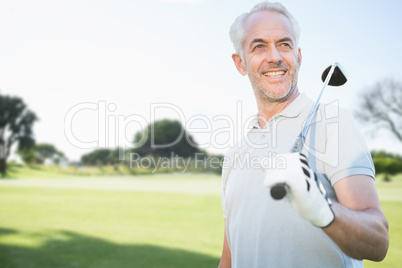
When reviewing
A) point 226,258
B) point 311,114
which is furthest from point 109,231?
point 311,114

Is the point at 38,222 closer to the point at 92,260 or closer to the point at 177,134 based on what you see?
the point at 92,260

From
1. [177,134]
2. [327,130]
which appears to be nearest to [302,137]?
[327,130]

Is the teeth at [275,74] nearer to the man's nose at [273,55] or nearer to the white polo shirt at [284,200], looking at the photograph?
the man's nose at [273,55]

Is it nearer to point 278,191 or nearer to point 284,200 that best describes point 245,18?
point 284,200

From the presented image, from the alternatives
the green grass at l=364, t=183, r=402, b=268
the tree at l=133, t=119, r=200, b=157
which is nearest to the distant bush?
the green grass at l=364, t=183, r=402, b=268

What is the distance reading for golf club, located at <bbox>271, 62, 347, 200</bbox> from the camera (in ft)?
4.13

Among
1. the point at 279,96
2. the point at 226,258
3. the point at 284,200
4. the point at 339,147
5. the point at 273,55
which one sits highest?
the point at 273,55

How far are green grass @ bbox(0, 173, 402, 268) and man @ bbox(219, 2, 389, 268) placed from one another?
6871mm

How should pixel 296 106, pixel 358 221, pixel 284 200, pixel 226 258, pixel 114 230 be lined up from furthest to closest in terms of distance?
pixel 114 230 < pixel 226 258 < pixel 296 106 < pixel 284 200 < pixel 358 221

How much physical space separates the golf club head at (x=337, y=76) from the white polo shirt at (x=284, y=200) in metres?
0.25

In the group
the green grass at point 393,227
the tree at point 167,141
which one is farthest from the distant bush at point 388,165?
the tree at point 167,141

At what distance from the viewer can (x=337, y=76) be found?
7.49ft

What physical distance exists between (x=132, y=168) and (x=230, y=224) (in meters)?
38.8

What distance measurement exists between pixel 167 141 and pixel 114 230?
183 ft
